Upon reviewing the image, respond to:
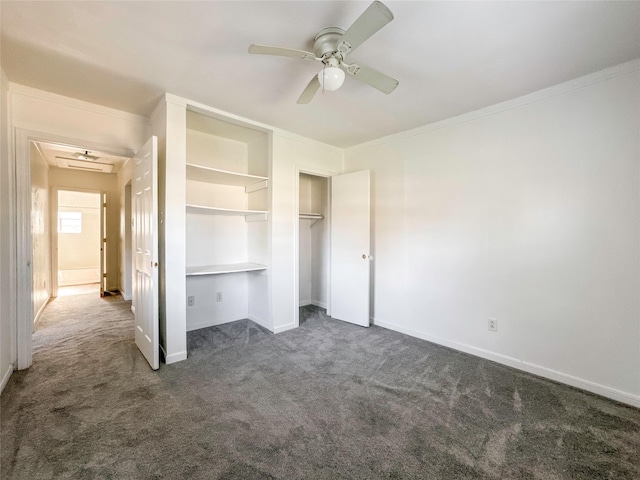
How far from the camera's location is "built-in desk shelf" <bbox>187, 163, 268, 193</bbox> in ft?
9.77

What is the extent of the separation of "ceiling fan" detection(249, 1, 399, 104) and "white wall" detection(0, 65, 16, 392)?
87.8 inches

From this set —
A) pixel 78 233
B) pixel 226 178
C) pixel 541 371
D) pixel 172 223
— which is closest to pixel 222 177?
pixel 226 178

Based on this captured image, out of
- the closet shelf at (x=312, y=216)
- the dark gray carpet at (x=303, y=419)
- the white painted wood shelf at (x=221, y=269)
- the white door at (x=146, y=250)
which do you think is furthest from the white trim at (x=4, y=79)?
the closet shelf at (x=312, y=216)

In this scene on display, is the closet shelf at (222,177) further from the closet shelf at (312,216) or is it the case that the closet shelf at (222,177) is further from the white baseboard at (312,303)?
the white baseboard at (312,303)

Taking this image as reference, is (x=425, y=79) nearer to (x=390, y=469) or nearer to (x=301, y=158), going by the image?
(x=301, y=158)

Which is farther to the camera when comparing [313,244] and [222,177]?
[313,244]

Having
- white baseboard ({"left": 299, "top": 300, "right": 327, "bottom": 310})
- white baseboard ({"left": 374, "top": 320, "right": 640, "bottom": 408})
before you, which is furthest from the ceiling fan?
white baseboard ({"left": 299, "top": 300, "right": 327, "bottom": 310})

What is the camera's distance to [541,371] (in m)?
2.42

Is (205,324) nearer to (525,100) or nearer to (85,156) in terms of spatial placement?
(85,156)

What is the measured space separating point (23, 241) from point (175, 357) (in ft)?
5.44

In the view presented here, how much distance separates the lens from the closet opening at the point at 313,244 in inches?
182

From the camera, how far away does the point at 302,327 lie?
11.8ft

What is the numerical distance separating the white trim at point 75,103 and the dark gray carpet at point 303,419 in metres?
2.40

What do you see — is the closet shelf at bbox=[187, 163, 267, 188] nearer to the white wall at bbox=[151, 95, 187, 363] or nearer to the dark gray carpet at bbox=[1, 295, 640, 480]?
the white wall at bbox=[151, 95, 187, 363]
